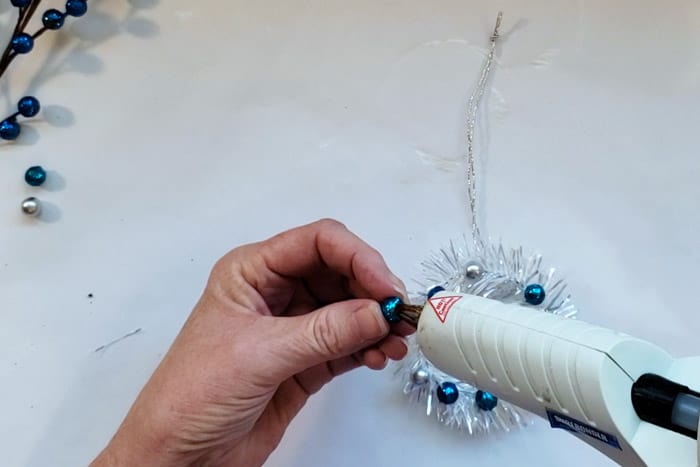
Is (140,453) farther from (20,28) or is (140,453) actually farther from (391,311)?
(20,28)

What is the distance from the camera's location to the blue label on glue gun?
498mm

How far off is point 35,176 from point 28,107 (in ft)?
0.26

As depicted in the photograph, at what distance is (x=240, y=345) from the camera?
632 mm

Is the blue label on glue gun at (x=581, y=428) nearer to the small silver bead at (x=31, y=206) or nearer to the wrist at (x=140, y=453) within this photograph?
the wrist at (x=140, y=453)

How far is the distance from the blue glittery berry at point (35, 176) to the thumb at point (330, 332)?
37cm

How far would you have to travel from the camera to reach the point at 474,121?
0.85 metres

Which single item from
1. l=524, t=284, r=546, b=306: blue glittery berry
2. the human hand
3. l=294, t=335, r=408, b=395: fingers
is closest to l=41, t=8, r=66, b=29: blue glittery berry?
the human hand

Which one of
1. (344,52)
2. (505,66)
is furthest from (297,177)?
(505,66)

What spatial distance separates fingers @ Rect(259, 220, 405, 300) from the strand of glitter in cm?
17

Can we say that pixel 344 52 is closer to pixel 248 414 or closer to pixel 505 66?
pixel 505 66

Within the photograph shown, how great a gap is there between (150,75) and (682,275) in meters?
0.60

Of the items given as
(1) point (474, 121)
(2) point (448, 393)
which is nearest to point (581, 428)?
(2) point (448, 393)

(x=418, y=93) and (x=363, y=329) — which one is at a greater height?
(x=418, y=93)

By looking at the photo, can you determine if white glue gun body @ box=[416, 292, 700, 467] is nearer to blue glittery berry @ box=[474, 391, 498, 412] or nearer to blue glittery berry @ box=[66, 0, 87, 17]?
blue glittery berry @ box=[474, 391, 498, 412]
